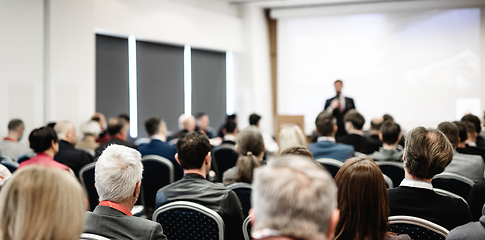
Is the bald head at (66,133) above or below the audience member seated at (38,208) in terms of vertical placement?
above

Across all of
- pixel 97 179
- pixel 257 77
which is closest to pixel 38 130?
pixel 97 179

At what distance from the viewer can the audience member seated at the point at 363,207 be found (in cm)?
160

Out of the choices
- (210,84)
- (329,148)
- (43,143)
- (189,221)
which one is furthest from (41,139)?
(210,84)

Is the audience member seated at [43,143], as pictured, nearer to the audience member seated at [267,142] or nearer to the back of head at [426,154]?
the back of head at [426,154]

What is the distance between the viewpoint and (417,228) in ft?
5.92

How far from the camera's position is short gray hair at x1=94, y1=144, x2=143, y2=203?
6.00 feet

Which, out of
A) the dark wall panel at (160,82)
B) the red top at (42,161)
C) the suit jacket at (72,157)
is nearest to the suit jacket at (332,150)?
the suit jacket at (72,157)

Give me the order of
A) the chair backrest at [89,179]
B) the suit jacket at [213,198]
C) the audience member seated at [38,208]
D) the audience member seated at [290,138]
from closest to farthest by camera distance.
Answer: the audience member seated at [38,208], the suit jacket at [213,198], the chair backrest at [89,179], the audience member seated at [290,138]

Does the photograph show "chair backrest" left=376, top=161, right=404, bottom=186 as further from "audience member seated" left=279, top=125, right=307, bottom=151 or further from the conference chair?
the conference chair

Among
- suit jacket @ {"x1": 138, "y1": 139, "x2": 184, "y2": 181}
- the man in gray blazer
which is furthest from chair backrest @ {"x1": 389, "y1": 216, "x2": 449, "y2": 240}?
suit jacket @ {"x1": 138, "y1": 139, "x2": 184, "y2": 181}

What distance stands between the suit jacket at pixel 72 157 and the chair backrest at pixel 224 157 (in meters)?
1.44

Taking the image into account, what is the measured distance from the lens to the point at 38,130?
3.38 metres

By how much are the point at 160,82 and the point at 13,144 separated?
4078 millimetres

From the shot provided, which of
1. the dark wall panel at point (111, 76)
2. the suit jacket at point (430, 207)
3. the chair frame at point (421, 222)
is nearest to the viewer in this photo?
the chair frame at point (421, 222)
